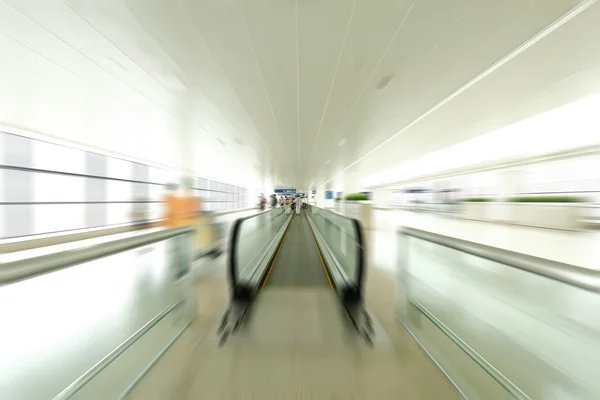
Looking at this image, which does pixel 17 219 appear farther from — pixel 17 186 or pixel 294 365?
pixel 294 365

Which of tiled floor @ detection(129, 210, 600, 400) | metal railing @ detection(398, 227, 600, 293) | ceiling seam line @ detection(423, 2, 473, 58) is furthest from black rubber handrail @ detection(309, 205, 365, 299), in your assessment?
ceiling seam line @ detection(423, 2, 473, 58)

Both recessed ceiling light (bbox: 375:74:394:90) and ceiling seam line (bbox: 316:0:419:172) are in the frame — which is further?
recessed ceiling light (bbox: 375:74:394:90)

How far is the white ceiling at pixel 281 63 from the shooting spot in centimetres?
274

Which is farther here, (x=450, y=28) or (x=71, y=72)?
(x=71, y=72)

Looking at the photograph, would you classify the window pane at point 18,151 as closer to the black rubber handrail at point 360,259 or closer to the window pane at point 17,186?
the window pane at point 17,186

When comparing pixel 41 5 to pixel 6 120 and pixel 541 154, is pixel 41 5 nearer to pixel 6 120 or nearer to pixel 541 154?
pixel 6 120

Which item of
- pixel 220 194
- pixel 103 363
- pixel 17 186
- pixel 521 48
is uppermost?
pixel 521 48

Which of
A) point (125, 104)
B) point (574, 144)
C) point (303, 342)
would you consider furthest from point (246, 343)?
point (574, 144)

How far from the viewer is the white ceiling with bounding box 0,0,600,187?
2.74m

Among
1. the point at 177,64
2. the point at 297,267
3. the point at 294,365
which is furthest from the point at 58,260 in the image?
the point at 297,267

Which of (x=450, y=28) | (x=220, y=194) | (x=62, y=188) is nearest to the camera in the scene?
(x=450, y=28)

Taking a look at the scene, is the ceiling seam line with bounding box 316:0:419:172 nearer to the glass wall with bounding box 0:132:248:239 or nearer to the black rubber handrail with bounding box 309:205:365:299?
the black rubber handrail with bounding box 309:205:365:299

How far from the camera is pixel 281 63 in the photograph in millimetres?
3664

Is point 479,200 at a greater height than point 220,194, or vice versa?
point 220,194
